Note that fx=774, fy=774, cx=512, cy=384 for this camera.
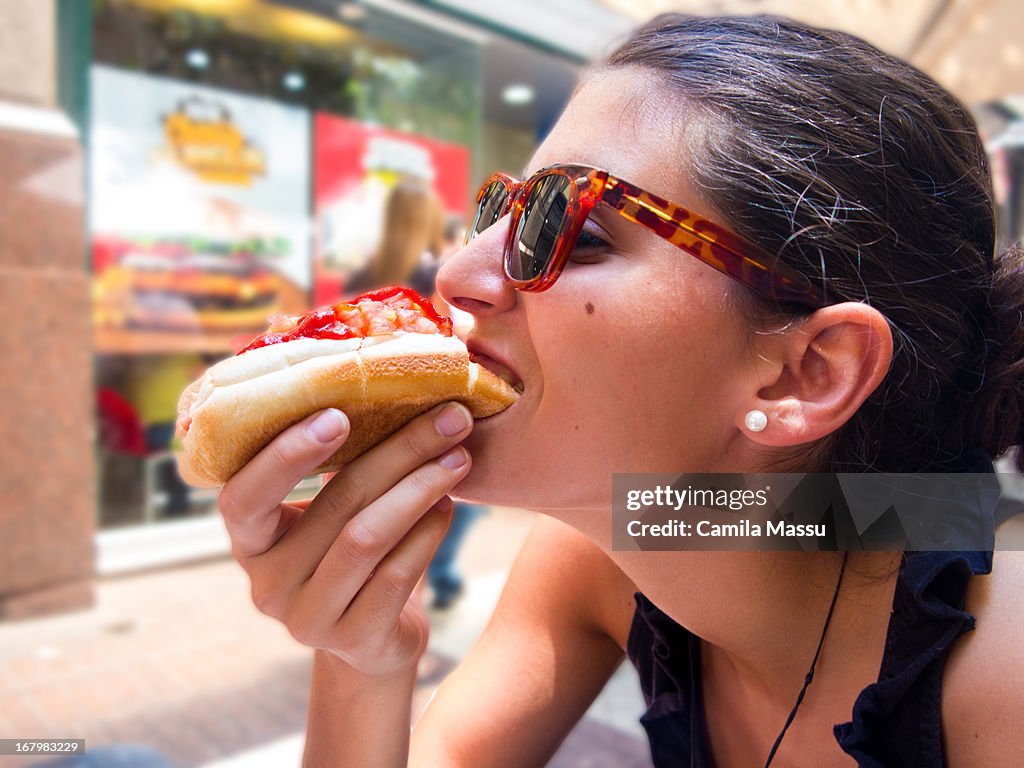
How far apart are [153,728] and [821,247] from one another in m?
3.88

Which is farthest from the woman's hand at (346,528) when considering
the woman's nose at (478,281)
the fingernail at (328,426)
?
the woman's nose at (478,281)

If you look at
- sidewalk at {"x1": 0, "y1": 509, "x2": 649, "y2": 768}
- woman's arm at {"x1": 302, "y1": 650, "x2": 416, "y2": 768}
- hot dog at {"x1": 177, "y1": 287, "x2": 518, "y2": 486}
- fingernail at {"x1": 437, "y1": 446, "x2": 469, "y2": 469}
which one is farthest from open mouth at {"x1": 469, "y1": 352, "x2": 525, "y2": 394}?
sidewalk at {"x1": 0, "y1": 509, "x2": 649, "y2": 768}

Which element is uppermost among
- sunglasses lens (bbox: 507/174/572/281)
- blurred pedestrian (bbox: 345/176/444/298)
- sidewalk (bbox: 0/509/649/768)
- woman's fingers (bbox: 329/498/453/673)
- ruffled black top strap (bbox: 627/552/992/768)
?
sunglasses lens (bbox: 507/174/572/281)

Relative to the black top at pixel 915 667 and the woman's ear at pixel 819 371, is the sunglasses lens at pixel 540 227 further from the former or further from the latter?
the black top at pixel 915 667

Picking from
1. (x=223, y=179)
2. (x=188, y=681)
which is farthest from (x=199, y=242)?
(x=188, y=681)

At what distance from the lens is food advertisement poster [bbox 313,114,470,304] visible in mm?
7043

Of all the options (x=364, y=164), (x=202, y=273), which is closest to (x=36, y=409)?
(x=202, y=273)

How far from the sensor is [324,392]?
1.29 meters

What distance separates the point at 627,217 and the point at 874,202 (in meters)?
0.41

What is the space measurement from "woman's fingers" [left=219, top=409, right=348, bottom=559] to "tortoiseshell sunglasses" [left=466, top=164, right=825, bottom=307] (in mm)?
401

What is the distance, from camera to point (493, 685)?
1.77 m

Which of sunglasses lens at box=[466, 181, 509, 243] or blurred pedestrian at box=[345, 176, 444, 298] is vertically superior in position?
sunglasses lens at box=[466, 181, 509, 243]

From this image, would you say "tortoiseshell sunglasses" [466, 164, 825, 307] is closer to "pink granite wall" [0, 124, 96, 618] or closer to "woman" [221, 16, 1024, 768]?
"woman" [221, 16, 1024, 768]

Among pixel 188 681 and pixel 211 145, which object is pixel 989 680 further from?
pixel 211 145
